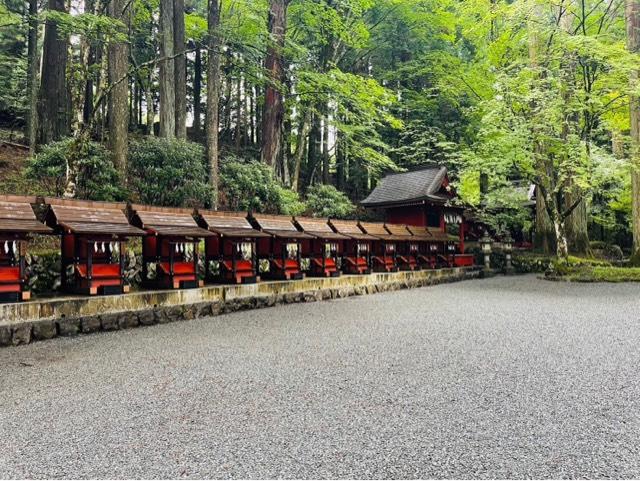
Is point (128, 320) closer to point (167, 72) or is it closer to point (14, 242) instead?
point (14, 242)

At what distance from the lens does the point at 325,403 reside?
3.17m

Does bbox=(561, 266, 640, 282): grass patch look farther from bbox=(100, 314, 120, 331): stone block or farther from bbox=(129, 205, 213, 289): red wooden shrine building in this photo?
bbox=(100, 314, 120, 331): stone block

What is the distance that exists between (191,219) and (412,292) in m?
6.62

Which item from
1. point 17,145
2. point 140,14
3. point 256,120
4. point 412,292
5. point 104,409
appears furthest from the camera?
point 256,120

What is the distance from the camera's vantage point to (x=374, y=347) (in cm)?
500

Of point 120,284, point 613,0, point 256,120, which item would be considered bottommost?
point 120,284

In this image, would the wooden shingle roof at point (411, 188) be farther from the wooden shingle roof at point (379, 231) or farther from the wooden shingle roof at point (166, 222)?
the wooden shingle roof at point (166, 222)

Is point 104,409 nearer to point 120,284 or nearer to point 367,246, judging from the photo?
point 120,284

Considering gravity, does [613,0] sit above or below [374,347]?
above

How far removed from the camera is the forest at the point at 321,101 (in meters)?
10.5

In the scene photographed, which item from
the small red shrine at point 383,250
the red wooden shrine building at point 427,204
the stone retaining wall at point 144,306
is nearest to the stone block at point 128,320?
the stone retaining wall at point 144,306

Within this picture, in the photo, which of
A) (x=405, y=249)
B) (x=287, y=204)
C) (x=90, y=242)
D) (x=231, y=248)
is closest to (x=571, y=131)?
(x=405, y=249)

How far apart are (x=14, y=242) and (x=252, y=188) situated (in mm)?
7493

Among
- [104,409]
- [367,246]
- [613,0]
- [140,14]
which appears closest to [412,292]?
[367,246]
